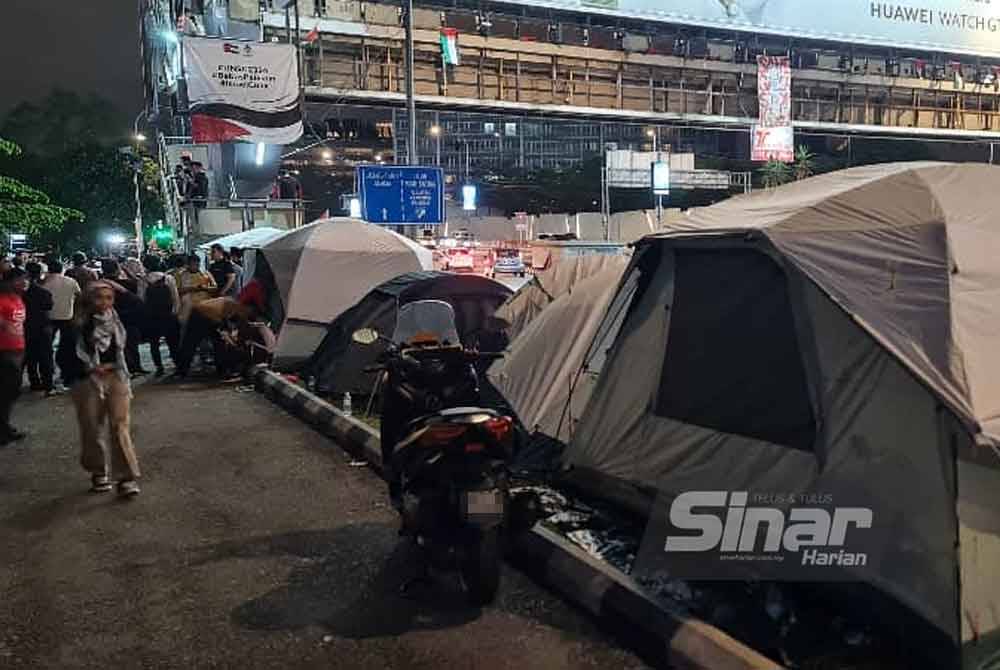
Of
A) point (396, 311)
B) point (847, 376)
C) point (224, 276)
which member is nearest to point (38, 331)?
point (224, 276)

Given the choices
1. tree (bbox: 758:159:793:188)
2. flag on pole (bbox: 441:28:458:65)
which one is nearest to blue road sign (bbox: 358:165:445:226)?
flag on pole (bbox: 441:28:458:65)

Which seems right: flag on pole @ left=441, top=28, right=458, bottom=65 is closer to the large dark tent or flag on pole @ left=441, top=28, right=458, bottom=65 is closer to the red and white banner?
the red and white banner

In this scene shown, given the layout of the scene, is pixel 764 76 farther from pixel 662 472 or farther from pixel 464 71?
pixel 662 472

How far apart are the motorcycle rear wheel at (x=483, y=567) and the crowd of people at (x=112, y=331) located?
3432 millimetres

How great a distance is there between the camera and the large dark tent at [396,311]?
372 inches

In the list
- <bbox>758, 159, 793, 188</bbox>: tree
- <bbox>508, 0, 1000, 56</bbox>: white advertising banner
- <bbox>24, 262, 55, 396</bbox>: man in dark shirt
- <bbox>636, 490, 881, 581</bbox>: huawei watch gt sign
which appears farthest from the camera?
<bbox>758, 159, 793, 188</bbox>: tree

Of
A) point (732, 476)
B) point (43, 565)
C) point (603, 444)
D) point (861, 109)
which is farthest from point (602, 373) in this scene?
point (861, 109)

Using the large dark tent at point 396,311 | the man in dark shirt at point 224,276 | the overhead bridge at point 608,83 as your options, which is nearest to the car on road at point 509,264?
the overhead bridge at point 608,83

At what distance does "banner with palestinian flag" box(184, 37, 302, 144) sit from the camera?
696 inches

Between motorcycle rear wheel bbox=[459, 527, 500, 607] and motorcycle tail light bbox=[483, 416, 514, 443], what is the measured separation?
485 millimetres

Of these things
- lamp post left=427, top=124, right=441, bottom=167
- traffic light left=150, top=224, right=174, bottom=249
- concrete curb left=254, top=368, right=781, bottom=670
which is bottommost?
concrete curb left=254, top=368, right=781, bottom=670

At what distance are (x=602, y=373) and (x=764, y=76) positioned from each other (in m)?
30.5

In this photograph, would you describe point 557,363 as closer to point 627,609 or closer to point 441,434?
point 441,434

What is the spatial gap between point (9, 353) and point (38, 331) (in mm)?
2522
